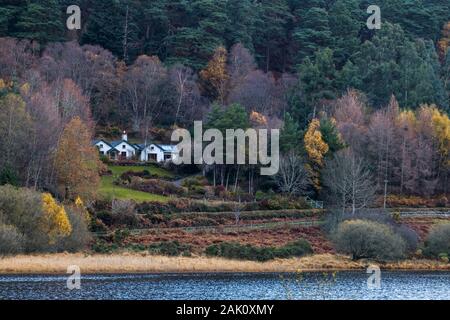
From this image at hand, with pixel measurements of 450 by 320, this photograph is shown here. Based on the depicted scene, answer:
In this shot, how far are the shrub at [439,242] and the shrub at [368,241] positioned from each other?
→ 11.3 ft

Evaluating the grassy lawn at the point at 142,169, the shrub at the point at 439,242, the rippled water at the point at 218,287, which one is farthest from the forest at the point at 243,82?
the rippled water at the point at 218,287

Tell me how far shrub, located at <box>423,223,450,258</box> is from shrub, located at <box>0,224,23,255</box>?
29454 millimetres

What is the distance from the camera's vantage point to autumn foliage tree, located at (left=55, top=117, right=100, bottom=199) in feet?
224

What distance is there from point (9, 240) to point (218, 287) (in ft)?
43.9

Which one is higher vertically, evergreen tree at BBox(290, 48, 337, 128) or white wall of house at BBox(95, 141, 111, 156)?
evergreen tree at BBox(290, 48, 337, 128)

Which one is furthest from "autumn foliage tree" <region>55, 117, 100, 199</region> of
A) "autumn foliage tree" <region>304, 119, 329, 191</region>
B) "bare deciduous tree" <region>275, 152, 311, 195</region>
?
"autumn foliage tree" <region>304, 119, 329, 191</region>

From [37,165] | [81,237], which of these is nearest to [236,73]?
[37,165]

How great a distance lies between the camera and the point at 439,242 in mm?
65625

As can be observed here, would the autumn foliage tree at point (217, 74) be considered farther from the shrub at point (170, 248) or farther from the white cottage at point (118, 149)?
the shrub at point (170, 248)

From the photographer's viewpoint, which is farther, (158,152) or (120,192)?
(158,152)

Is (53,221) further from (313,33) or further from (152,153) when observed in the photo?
(313,33)

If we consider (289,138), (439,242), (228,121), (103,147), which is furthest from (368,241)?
(103,147)

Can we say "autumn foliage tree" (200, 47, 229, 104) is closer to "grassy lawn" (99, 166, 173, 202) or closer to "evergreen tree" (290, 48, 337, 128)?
"evergreen tree" (290, 48, 337, 128)

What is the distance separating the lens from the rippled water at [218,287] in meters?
42.0
